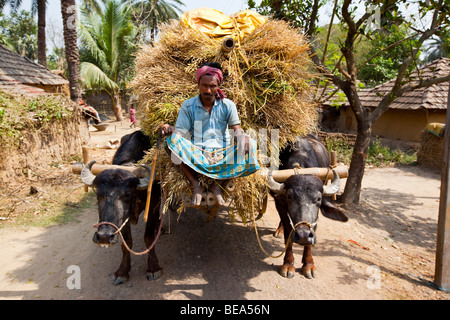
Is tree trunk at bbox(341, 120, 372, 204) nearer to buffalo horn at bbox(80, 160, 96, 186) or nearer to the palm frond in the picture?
buffalo horn at bbox(80, 160, 96, 186)

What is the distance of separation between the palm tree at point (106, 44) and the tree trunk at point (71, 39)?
7675 millimetres

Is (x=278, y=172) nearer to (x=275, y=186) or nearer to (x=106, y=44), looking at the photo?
(x=275, y=186)

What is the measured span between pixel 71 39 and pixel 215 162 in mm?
10906

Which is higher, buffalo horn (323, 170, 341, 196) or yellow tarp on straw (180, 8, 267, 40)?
yellow tarp on straw (180, 8, 267, 40)

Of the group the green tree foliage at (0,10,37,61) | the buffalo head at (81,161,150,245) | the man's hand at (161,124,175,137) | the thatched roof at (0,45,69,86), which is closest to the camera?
the man's hand at (161,124,175,137)

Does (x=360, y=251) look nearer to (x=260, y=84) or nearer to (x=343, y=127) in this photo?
(x=260, y=84)

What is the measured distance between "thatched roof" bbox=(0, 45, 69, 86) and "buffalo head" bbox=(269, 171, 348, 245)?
9.71m

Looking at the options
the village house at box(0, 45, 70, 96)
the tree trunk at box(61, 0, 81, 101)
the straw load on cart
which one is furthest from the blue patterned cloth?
the tree trunk at box(61, 0, 81, 101)

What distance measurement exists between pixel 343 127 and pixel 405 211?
32.4ft

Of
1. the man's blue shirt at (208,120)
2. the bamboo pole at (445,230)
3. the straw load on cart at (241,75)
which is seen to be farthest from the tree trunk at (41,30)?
the bamboo pole at (445,230)

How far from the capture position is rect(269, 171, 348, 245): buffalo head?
10.0ft

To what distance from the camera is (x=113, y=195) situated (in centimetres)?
315

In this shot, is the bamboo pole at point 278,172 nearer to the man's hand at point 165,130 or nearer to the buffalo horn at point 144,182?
the buffalo horn at point 144,182

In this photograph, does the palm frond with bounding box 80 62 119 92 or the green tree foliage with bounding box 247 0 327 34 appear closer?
the green tree foliage with bounding box 247 0 327 34
